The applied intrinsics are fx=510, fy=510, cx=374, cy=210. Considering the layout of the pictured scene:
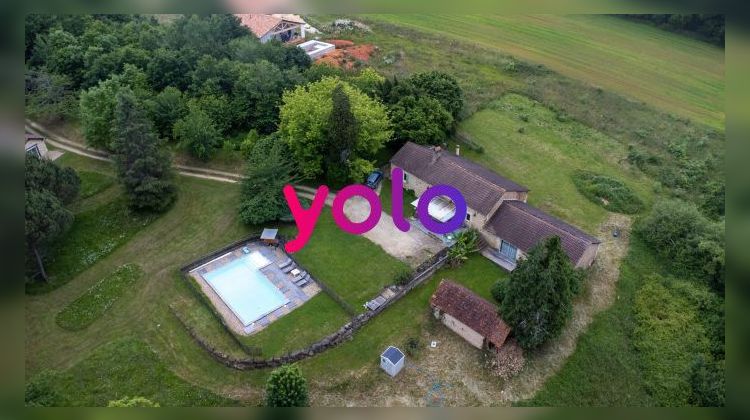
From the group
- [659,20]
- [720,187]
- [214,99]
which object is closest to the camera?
[720,187]

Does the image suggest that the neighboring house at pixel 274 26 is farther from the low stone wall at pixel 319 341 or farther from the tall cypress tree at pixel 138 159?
the low stone wall at pixel 319 341

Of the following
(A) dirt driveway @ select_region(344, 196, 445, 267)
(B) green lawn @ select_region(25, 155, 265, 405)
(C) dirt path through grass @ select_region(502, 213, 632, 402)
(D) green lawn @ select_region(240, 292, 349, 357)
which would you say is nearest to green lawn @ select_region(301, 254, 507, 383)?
(D) green lawn @ select_region(240, 292, 349, 357)

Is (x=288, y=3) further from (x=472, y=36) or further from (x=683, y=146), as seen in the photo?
(x=472, y=36)

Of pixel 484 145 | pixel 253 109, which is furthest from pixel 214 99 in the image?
pixel 484 145

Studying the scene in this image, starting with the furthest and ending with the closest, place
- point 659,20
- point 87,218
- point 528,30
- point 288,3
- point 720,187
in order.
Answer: point 528,30, point 659,20, point 720,187, point 87,218, point 288,3

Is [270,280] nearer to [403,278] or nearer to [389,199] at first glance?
[403,278]

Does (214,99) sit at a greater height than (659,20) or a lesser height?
lesser
